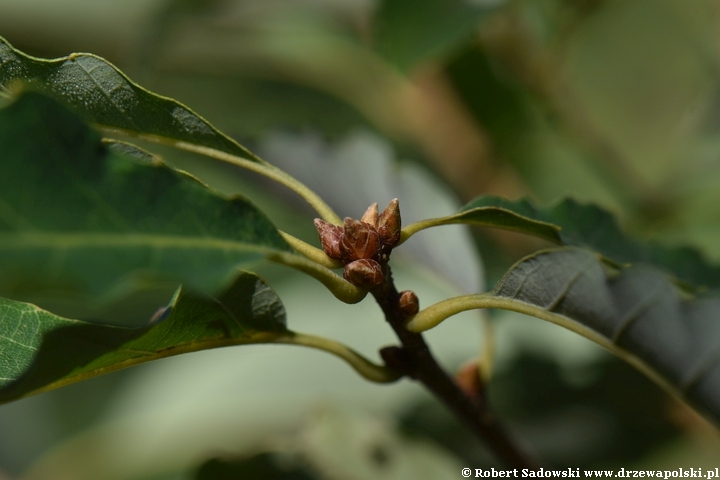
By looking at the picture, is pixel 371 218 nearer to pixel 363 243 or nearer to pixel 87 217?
pixel 363 243

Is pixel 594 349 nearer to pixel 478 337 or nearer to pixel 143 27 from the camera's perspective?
pixel 478 337

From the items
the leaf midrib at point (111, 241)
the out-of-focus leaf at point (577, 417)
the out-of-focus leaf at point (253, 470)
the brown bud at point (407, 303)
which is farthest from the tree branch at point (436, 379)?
the out-of-focus leaf at point (577, 417)

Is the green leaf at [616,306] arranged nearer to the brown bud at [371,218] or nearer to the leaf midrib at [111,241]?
the brown bud at [371,218]

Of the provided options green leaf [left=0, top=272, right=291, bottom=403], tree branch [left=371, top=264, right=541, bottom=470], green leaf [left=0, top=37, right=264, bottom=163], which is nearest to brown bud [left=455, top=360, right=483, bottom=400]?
tree branch [left=371, top=264, right=541, bottom=470]

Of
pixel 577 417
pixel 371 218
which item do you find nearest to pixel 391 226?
pixel 371 218

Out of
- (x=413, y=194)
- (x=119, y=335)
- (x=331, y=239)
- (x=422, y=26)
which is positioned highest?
(x=422, y=26)

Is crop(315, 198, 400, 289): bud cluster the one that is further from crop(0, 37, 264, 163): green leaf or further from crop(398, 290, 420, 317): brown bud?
crop(0, 37, 264, 163): green leaf
